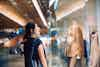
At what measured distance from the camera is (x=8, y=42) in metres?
2.68

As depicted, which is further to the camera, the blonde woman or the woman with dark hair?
the blonde woman

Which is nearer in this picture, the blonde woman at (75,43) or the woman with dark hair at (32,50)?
the woman with dark hair at (32,50)

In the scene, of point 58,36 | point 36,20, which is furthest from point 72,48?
point 36,20

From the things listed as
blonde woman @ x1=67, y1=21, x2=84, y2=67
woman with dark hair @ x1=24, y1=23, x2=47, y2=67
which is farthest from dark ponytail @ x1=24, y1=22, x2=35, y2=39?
blonde woman @ x1=67, y1=21, x2=84, y2=67

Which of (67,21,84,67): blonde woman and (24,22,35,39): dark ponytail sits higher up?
(24,22,35,39): dark ponytail

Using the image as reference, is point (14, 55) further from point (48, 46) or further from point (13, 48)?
point (48, 46)

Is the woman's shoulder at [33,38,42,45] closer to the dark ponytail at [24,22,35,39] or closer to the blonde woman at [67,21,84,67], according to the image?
the dark ponytail at [24,22,35,39]

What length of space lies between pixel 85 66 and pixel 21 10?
3.03 ft

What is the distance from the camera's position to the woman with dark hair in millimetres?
2709

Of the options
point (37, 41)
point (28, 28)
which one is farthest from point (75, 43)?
point (28, 28)

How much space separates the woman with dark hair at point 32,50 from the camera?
2.71 meters

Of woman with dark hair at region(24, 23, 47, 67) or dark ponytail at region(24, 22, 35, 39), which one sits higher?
dark ponytail at region(24, 22, 35, 39)

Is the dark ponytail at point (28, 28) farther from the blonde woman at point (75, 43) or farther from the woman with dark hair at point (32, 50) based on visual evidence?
the blonde woman at point (75, 43)

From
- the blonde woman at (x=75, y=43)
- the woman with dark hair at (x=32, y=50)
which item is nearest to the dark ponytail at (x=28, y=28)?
the woman with dark hair at (x=32, y=50)
